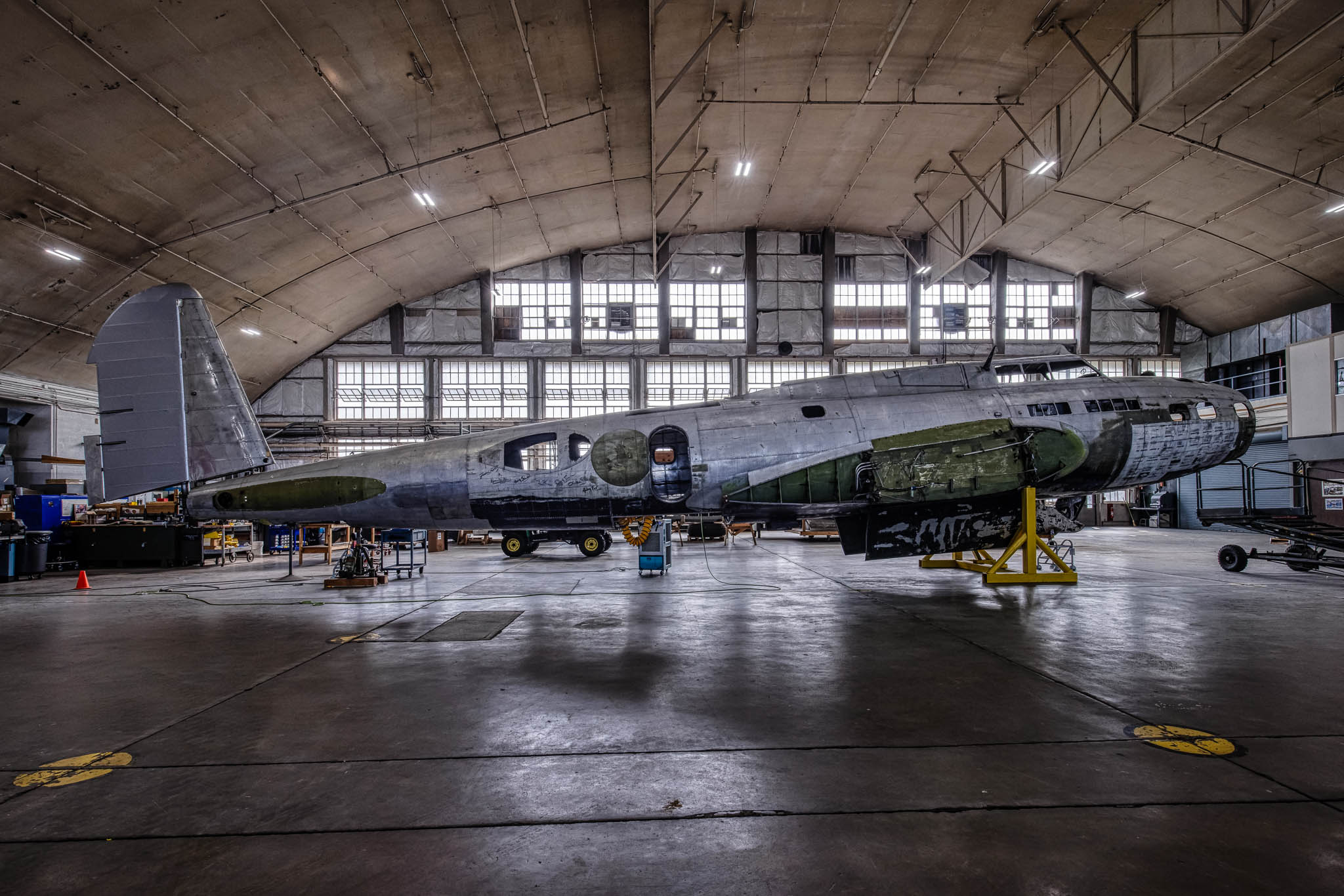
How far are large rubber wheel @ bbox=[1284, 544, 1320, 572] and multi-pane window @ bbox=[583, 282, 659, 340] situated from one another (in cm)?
2904

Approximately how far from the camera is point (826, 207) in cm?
3475

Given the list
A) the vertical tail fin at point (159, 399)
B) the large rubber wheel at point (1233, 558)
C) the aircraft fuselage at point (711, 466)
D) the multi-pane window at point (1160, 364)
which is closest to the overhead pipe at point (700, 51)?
the aircraft fuselage at point (711, 466)

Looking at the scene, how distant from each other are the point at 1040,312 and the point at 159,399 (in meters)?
42.3

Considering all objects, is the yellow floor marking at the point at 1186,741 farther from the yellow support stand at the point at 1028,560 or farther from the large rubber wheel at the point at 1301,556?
the large rubber wheel at the point at 1301,556

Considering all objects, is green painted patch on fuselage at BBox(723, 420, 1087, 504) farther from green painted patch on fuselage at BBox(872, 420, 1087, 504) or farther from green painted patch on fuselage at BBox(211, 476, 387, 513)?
green painted patch on fuselage at BBox(211, 476, 387, 513)

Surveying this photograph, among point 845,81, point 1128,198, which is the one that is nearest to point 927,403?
point 845,81

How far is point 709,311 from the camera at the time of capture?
3762 centimetres

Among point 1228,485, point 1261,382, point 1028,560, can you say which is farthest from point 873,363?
point 1028,560

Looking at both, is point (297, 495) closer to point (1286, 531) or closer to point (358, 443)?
point (1286, 531)

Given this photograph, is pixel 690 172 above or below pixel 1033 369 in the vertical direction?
above

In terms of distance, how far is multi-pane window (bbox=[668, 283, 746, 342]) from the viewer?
123 feet

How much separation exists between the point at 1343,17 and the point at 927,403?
19.3m

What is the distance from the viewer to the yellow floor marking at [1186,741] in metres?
4.09

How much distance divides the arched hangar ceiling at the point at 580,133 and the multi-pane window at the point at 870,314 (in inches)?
213
